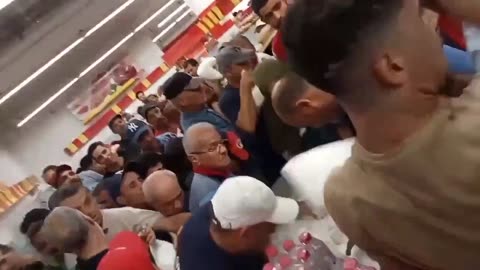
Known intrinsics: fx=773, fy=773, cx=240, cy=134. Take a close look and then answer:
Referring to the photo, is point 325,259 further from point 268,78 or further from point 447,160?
point 268,78

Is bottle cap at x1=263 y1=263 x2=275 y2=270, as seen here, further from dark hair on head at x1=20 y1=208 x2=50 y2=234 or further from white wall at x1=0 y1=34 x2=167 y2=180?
white wall at x1=0 y1=34 x2=167 y2=180

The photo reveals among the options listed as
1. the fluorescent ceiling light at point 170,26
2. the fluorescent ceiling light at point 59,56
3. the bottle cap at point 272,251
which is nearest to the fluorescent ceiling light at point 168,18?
the fluorescent ceiling light at point 170,26

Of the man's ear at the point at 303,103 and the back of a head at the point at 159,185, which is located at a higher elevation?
the man's ear at the point at 303,103

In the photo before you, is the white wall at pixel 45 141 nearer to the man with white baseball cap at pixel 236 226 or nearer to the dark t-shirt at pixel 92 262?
the dark t-shirt at pixel 92 262

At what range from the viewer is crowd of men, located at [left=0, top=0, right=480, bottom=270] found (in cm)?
95

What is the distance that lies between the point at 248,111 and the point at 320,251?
82 cm

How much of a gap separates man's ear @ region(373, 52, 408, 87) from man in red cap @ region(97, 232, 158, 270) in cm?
105

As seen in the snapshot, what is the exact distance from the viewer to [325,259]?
1444 mm

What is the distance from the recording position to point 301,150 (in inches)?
81.3

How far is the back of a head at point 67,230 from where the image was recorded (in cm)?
201

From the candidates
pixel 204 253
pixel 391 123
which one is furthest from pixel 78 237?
pixel 391 123

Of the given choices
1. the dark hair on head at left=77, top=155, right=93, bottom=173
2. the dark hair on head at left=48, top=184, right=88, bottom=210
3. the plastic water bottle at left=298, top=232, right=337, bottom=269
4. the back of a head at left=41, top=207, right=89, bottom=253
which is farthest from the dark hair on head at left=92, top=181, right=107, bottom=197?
the plastic water bottle at left=298, top=232, right=337, bottom=269

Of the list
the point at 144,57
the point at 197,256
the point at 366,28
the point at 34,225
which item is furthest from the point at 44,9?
the point at 366,28

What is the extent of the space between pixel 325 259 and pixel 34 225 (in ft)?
4.07
